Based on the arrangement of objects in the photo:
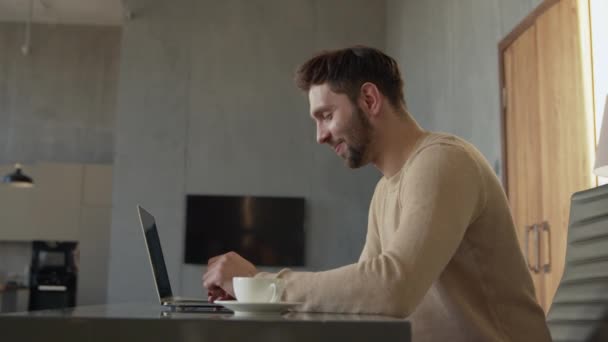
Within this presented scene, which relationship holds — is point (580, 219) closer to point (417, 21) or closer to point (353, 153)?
point (353, 153)

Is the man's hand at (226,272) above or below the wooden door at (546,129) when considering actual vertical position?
below

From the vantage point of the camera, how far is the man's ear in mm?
1456

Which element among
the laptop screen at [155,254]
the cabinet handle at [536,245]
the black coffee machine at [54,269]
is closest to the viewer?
the laptop screen at [155,254]

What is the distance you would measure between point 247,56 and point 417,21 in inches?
77.8

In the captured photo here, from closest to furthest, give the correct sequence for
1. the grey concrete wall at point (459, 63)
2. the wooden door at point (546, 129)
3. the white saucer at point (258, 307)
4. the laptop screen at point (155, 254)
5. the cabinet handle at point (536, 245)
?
the white saucer at point (258, 307) < the laptop screen at point (155, 254) < the wooden door at point (546, 129) < the cabinet handle at point (536, 245) < the grey concrete wall at point (459, 63)

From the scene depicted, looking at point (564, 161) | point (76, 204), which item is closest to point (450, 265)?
point (564, 161)

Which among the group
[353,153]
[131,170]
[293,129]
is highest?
[293,129]

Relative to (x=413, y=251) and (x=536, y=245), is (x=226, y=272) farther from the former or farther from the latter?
(x=536, y=245)

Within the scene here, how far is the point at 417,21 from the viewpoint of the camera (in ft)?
17.8

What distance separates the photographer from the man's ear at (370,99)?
1.46m

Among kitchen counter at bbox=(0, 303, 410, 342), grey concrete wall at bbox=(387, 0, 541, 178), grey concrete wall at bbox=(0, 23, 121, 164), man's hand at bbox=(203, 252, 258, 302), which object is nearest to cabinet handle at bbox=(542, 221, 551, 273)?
grey concrete wall at bbox=(387, 0, 541, 178)

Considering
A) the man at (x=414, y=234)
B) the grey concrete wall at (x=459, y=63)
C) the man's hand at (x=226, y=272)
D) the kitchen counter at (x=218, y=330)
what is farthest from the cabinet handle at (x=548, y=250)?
the kitchen counter at (x=218, y=330)

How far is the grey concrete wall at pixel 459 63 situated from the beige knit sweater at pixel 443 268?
7.09 ft

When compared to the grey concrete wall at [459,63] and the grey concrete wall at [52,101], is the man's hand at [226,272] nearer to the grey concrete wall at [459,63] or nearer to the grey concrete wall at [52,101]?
the grey concrete wall at [459,63]
